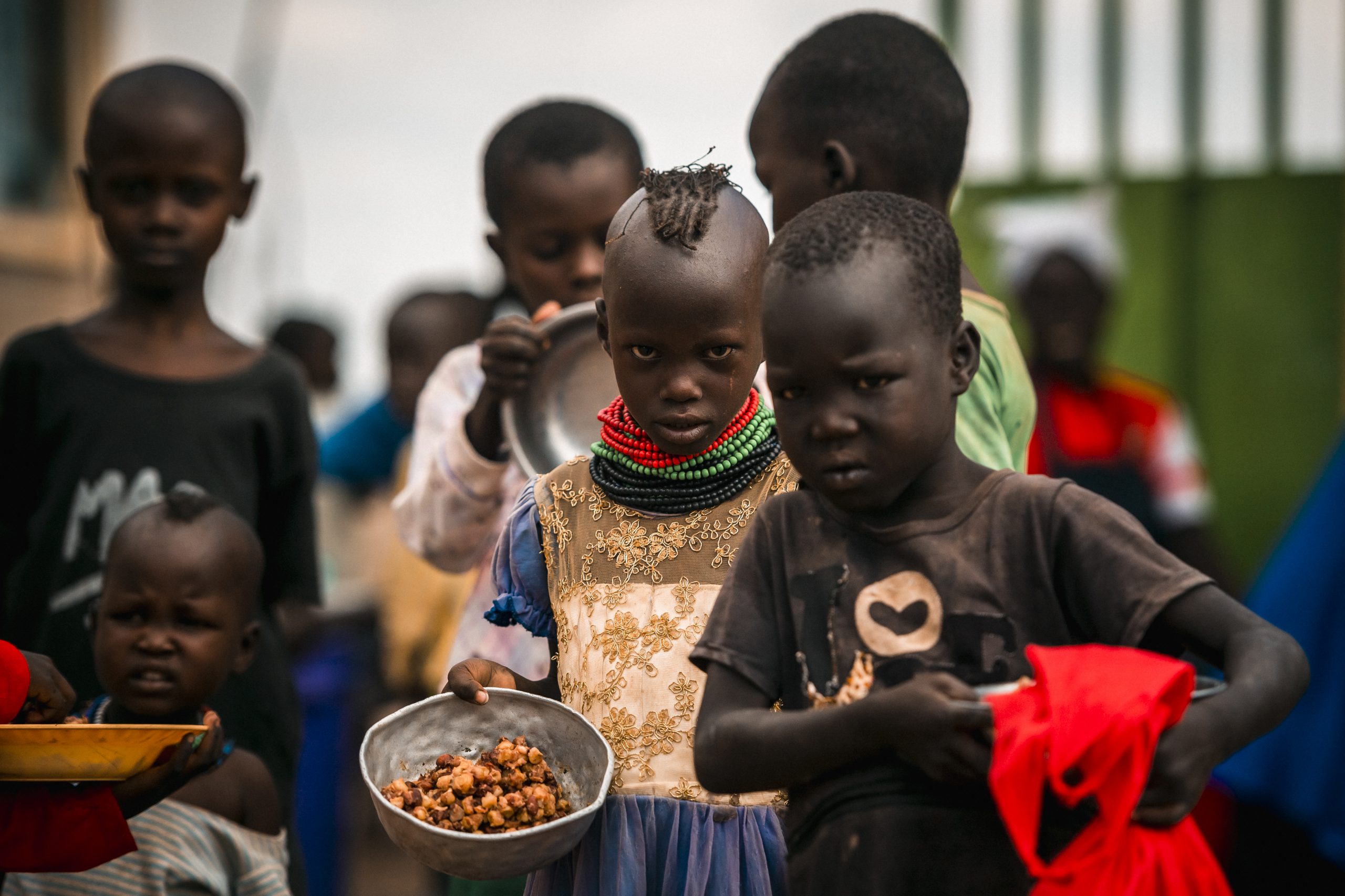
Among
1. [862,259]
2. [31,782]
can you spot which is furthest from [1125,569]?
[31,782]

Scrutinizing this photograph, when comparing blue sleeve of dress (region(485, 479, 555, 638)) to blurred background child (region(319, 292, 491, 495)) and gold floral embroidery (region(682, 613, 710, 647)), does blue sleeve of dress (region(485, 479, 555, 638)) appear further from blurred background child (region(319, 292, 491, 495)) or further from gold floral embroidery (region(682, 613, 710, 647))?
blurred background child (region(319, 292, 491, 495))

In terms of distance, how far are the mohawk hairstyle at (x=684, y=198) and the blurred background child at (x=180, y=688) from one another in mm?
1234

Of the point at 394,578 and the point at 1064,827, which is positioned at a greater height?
the point at 1064,827

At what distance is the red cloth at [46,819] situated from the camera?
2217mm

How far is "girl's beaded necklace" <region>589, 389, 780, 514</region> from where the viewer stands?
217 cm

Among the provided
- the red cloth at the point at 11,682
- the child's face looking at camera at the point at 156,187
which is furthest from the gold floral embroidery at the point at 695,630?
the child's face looking at camera at the point at 156,187

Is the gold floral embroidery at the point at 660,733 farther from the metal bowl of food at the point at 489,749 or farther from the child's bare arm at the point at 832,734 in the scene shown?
the child's bare arm at the point at 832,734

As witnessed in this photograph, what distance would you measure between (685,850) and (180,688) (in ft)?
3.79

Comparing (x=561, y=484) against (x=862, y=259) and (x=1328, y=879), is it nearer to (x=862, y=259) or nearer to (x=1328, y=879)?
(x=862, y=259)

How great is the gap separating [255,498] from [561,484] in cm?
122

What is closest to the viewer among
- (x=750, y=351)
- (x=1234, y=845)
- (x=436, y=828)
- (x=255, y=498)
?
(x=436, y=828)

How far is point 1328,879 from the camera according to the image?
4461mm

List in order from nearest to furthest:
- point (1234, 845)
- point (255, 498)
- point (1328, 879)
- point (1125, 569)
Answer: point (1125, 569)
point (255, 498)
point (1328, 879)
point (1234, 845)

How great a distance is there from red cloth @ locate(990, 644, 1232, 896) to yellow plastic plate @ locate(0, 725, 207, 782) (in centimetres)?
130
